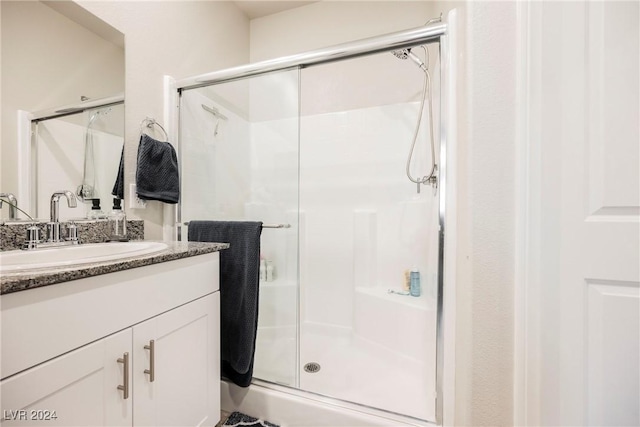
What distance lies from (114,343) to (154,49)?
4.53ft

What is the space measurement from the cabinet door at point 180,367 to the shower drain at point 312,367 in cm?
55

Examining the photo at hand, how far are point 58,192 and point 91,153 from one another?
0.23m

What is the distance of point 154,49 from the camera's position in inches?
54.3

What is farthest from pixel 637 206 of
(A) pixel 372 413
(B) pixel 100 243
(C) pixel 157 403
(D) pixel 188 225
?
(B) pixel 100 243

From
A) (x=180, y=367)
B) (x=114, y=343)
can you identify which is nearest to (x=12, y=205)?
(x=114, y=343)

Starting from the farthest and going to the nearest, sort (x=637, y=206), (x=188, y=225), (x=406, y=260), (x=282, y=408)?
(x=406, y=260)
(x=188, y=225)
(x=282, y=408)
(x=637, y=206)

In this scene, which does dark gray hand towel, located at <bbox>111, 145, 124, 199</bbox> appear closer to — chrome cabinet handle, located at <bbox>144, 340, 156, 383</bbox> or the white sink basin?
the white sink basin

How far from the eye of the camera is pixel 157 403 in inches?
32.5

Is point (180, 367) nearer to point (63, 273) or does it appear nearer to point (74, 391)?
point (74, 391)

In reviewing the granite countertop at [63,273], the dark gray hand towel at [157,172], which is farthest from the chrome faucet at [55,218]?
the granite countertop at [63,273]

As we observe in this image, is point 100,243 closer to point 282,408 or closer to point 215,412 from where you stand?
point 215,412

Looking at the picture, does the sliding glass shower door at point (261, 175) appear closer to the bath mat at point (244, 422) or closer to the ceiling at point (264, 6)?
the bath mat at point (244, 422)

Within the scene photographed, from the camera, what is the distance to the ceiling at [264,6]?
6.59 feet

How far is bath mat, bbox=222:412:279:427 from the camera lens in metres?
1.20
